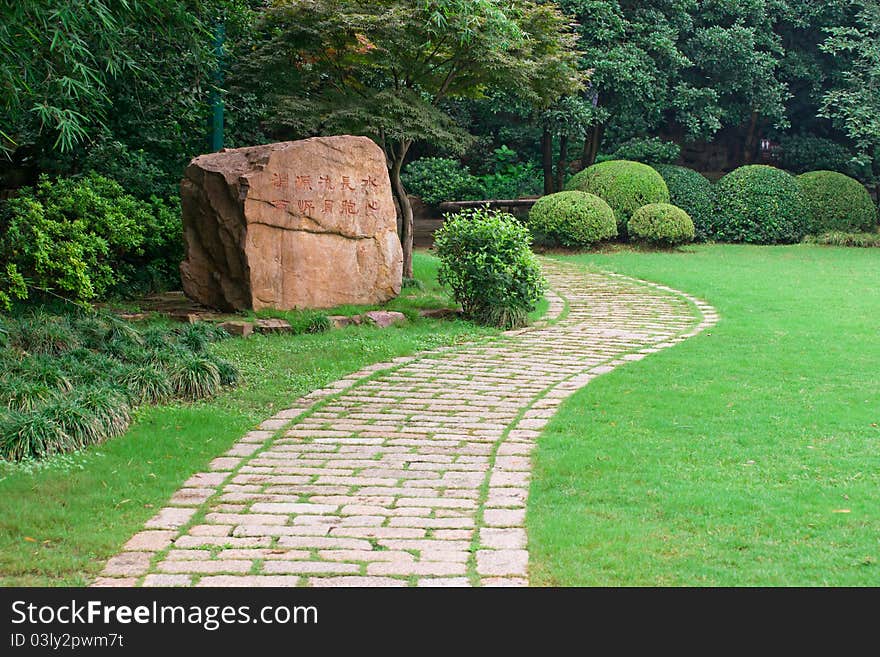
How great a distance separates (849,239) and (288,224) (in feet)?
46.0

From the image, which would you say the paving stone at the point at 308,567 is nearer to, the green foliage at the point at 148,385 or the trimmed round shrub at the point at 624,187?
the green foliage at the point at 148,385

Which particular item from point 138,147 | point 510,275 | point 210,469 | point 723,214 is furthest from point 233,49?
point 723,214

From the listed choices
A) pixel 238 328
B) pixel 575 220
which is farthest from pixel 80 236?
pixel 575 220

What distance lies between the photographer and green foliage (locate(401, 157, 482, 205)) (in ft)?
70.6

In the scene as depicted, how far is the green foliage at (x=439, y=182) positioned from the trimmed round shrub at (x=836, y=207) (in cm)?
722

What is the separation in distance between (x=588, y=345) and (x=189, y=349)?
3562mm

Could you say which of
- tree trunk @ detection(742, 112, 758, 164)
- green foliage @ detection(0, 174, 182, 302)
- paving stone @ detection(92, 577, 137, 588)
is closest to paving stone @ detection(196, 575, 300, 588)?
paving stone @ detection(92, 577, 137, 588)

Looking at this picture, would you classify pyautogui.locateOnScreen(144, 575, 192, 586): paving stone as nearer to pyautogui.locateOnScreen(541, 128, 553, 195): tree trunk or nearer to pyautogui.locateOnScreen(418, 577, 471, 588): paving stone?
pyautogui.locateOnScreen(418, 577, 471, 588): paving stone

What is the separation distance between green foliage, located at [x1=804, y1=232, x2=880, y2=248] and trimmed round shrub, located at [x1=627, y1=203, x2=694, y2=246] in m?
3.35

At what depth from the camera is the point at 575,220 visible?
1766 centimetres

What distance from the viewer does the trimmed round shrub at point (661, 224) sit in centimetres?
1802

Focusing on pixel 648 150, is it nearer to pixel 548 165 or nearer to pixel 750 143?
pixel 548 165

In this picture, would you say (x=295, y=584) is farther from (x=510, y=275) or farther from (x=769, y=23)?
(x=769, y=23)

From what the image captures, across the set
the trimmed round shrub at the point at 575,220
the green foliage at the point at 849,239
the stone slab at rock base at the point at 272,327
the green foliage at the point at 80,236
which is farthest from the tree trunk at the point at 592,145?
the stone slab at rock base at the point at 272,327
